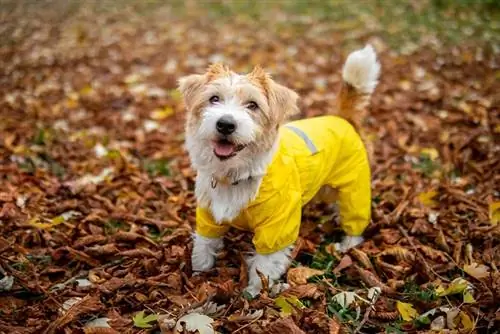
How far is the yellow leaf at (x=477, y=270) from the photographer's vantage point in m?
3.12

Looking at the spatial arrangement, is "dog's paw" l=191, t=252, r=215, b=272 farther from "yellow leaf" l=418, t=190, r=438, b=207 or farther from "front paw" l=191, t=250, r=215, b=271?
"yellow leaf" l=418, t=190, r=438, b=207

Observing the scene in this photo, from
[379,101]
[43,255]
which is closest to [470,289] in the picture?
[43,255]

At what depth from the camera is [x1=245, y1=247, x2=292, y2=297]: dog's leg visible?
3178 mm

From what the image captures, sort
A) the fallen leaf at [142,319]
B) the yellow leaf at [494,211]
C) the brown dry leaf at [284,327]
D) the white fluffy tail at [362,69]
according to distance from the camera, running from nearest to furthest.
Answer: the brown dry leaf at [284,327]
the fallen leaf at [142,319]
the white fluffy tail at [362,69]
the yellow leaf at [494,211]

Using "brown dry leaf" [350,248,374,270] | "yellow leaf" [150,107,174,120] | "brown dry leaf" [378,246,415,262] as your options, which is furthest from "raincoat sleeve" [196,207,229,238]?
"yellow leaf" [150,107,174,120]

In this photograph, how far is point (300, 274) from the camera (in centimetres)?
323

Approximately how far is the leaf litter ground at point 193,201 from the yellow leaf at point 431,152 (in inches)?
0.5

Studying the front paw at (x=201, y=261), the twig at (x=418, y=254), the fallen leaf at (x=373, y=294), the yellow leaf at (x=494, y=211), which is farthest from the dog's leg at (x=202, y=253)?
the yellow leaf at (x=494, y=211)

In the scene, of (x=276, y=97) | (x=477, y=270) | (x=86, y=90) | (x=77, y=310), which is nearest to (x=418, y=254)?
(x=477, y=270)

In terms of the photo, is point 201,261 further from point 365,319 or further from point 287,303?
point 365,319

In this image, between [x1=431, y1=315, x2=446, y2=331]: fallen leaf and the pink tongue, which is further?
the pink tongue

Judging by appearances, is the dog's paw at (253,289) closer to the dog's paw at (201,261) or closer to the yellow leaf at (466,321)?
the dog's paw at (201,261)

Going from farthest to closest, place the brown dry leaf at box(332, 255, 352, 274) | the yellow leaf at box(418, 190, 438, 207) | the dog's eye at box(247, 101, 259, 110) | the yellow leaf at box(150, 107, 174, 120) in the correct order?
1. the yellow leaf at box(150, 107, 174, 120)
2. the yellow leaf at box(418, 190, 438, 207)
3. the brown dry leaf at box(332, 255, 352, 274)
4. the dog's eye at box(247, 101, 259, 110)

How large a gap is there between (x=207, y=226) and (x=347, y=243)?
1.14 meters
